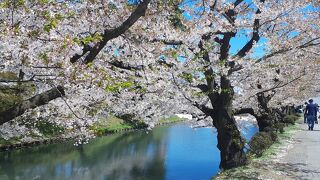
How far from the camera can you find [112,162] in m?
19.0

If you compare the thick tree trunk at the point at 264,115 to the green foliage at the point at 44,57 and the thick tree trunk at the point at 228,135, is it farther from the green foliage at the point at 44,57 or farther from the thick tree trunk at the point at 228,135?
the green foliage at the point at 44,57

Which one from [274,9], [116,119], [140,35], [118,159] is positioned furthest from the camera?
[116,119]

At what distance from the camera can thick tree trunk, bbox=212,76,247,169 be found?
10227mm

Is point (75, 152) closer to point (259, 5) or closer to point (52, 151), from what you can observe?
point (52, 151)

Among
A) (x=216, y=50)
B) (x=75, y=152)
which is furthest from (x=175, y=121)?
(x=216, y=50)

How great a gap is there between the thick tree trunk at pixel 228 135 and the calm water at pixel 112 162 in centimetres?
522

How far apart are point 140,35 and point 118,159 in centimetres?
1327

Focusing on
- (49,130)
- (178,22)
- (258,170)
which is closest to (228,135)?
(258,170)

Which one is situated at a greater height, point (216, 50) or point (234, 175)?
point (216, 50)

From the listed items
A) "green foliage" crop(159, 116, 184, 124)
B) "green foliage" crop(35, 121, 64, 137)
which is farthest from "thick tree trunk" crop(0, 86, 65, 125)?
"green foliage" crop(159, 116, 184, 124)

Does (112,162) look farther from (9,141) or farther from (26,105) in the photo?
(26,105)

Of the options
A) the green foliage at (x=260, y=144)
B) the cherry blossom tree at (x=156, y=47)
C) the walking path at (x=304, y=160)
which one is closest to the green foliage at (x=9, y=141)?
the cherry blossom tree at (x=156, y=47)

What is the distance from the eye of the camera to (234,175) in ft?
28.7

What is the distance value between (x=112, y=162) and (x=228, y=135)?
33.0ft
